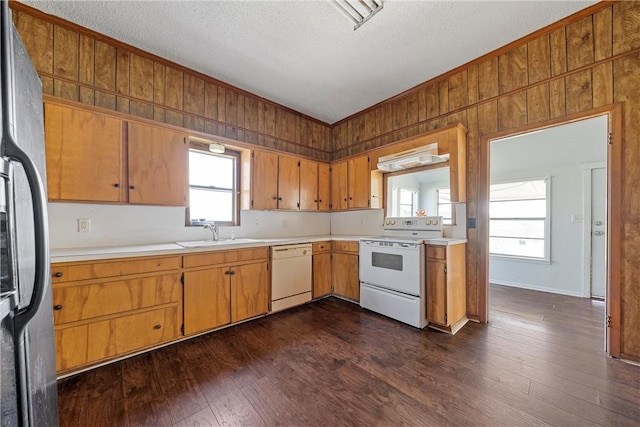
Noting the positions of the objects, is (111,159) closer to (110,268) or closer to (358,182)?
(110,268)

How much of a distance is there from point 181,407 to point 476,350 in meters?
2.40

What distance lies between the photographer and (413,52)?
8.92 feet

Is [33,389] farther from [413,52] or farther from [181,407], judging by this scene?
[413,52]

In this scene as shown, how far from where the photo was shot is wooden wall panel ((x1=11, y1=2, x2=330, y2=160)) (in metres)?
2.24

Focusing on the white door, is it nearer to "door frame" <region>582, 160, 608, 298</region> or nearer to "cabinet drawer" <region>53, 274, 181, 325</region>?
"door frame" <region>582, 160, 608, 298</region>

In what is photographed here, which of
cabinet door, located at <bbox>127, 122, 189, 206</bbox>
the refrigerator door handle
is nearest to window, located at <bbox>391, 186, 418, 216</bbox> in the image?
cabinet door, located at <bbox>127, 122, 189, 206</bbox>

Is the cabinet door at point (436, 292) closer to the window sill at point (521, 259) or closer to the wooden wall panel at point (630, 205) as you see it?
the wooden wall panel at point (630, 205)

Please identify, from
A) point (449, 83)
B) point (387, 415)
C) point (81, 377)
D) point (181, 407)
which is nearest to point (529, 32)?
point (449, 83)

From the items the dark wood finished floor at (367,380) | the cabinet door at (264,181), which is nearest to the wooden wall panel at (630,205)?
the dark wood finished floor at (367,380)

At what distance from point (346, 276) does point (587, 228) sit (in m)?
3.65

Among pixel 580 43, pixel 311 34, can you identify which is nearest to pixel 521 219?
pixel 580 43

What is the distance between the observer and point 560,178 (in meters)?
3.92

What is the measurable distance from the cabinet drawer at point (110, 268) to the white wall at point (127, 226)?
609mm

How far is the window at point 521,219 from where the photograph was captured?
13.6 ft
